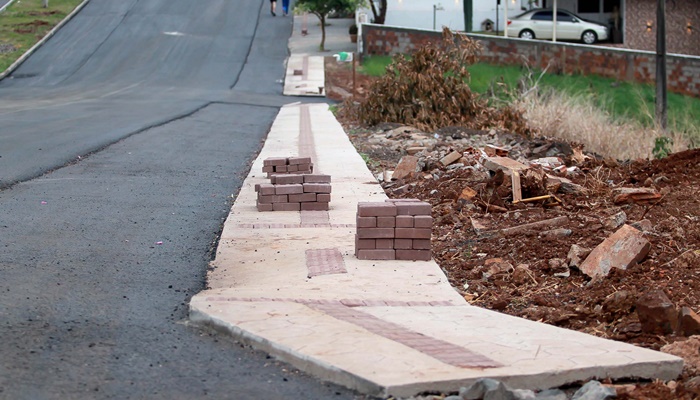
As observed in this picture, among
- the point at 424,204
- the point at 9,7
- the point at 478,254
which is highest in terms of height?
the point at 9,7

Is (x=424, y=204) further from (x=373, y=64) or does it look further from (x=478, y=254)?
(x=373, y=64)

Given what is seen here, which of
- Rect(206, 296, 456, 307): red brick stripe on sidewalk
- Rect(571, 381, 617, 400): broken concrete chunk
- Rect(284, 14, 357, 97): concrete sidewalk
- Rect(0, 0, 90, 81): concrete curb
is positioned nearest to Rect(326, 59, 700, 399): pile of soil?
Rect(571, 381, 617, 400): broken concrete chunk

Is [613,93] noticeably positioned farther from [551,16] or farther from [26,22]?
[26,22]

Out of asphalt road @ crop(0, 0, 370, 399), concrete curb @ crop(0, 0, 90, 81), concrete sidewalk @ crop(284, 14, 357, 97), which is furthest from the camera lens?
concrete curb @ crop(0, 0, 90, 81)

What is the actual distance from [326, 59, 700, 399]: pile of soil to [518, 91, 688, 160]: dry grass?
3.68 meters

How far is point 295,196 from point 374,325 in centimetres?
482

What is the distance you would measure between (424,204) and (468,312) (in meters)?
1.89

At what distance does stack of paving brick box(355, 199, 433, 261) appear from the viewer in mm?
8441

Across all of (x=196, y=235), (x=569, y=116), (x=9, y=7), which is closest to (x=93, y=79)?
(x=9, y=7)

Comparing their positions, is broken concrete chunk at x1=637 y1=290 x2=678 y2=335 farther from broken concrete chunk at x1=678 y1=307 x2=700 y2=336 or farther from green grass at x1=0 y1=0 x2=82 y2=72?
green grass at x1=0 y1=0 x2=82 y2=72

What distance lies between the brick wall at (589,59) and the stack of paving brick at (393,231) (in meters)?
22.6

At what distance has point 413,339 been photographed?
6016 mm

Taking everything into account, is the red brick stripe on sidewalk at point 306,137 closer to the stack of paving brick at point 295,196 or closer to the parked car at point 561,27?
the stack of paving brick at point 295,196

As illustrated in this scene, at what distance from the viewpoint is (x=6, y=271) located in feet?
25.4
